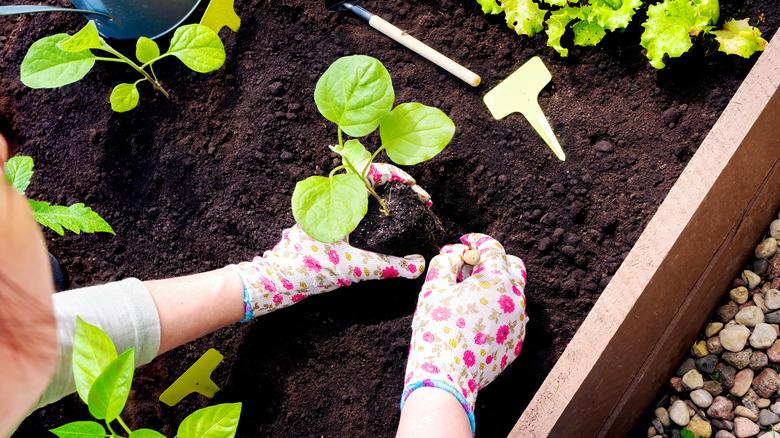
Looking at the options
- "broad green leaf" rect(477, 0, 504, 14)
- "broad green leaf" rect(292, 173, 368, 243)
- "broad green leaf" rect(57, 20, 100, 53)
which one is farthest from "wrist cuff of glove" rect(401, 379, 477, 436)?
"broad green leaf" rect(57, 20, 100, 53)

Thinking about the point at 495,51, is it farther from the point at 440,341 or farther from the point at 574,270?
the point at 440,341

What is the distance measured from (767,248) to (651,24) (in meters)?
0.53

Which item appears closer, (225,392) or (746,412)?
(746,412)

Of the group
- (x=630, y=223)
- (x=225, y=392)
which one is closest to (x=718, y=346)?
(x=630, y=223)

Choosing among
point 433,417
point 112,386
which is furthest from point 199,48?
point 433,417

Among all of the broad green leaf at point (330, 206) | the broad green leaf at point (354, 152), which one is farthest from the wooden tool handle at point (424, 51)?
the broad green leaf at point (330, 206)

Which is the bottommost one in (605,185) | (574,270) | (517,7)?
(574,270)

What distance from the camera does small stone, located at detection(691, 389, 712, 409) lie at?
4.39ft

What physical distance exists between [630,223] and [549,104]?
1.03 feet

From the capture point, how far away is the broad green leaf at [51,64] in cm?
134

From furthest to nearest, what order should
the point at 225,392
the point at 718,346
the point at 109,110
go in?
the point at 109,110
the point at 225,392
the point at 718,346

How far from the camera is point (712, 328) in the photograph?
4.54 ft

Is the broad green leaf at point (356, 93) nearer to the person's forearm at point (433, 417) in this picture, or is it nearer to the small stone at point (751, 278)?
the person's forearm at point (433, 417)

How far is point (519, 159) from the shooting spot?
4.77ft
